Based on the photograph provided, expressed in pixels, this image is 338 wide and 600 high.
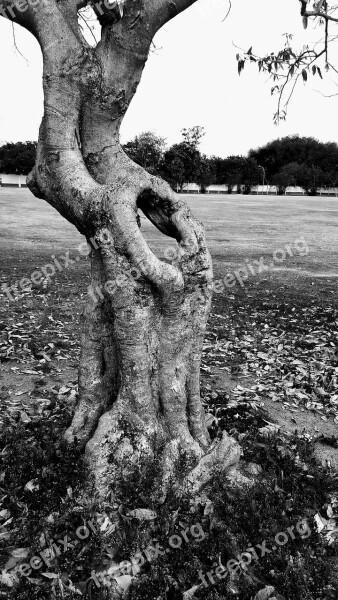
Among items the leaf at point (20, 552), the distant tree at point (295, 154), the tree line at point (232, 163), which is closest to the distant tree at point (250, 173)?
the tree line at point (232, 163)

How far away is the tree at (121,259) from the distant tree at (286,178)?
93784 mm

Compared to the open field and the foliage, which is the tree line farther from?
the open field

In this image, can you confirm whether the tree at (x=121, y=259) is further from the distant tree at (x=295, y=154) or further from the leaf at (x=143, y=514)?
the distant tree at (x=295, y=154)

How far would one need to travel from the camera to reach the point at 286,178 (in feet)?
308

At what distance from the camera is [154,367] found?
190 inches

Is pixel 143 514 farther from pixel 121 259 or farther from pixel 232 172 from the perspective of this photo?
pixel 232 172

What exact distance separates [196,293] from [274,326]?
562cm

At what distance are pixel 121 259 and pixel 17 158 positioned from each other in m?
87.8

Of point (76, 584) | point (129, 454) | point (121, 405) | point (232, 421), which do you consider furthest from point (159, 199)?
point (76, 584)

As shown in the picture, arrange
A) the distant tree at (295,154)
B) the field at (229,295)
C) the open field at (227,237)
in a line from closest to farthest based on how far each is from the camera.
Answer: the field at (229,295) < the open field at (227,237) < the distant tree at (295,154)

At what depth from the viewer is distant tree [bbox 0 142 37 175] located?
83812mm

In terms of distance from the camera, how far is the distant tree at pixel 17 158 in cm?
8381

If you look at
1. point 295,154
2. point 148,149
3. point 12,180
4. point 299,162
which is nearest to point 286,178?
point 299,162

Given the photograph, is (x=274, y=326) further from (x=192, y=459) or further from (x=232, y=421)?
(x=192, y=459)
